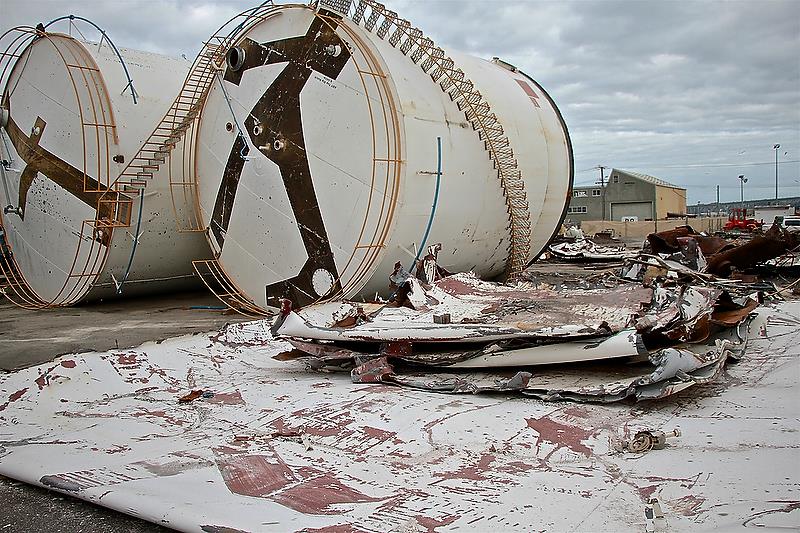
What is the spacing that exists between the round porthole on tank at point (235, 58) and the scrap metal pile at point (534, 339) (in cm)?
353

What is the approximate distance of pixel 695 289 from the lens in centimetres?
535

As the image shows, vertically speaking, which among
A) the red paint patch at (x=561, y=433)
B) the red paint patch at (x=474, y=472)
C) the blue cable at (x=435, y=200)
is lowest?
the red paint patch at (x=474, y=472)

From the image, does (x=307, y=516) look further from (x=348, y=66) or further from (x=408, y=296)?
(x=348, y=66)

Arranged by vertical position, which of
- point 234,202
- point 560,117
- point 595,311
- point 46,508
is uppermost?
point 560,117

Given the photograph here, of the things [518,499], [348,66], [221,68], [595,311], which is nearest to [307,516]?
[518,499]

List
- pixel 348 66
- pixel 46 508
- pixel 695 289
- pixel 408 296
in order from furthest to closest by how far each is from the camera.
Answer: pixel 348 66 < pixel 408 296 < pixel 695 289 < pixel 46 508

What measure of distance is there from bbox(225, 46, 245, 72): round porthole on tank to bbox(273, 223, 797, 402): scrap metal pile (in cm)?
353

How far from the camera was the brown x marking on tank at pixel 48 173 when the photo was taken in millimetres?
8969

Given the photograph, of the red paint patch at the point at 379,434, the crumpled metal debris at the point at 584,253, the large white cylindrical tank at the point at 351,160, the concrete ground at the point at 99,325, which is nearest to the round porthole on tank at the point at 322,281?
the large white cylindrical tank at the point at 351,160

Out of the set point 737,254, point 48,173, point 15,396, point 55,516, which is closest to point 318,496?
point 55,516

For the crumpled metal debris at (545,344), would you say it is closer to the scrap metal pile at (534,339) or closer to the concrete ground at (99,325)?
the scrap metal pile at (534,339)

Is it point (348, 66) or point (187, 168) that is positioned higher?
point (348, 66)

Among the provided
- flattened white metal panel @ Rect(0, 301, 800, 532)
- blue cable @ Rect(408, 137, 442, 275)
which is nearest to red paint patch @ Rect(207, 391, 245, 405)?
flattened white metal panel @ Rect(0, 301, 800, 532)

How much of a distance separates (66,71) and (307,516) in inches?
328
